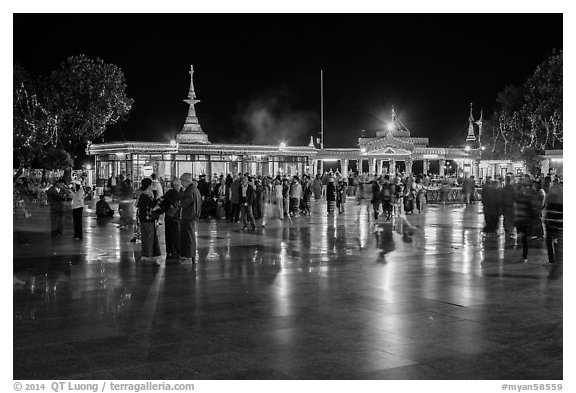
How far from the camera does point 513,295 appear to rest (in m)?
9.26

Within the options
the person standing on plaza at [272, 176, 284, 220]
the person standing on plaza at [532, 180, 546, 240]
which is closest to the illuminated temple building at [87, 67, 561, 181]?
the person standing on plaza at [272, 176, 284, 220]

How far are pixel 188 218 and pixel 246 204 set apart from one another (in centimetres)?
684

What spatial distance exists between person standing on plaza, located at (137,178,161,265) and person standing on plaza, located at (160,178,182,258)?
185 mm

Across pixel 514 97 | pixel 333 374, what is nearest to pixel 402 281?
pixel 333 374

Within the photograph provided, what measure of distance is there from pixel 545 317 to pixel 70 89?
143ft

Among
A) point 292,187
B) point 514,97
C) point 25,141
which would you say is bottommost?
A: point 292,187

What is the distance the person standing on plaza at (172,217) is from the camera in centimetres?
1269

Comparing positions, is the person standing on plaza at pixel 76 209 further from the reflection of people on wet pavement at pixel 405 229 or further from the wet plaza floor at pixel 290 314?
the reflection of people on wet pavement at pixel 405 229

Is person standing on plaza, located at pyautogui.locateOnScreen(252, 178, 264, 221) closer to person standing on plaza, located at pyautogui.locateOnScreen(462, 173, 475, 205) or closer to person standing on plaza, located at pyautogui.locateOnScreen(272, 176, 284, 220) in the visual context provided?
person standing on plaza, located at pyautogui.locateOnScreen(272, 176, 284, 220)

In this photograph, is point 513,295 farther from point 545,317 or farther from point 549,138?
point 549,138

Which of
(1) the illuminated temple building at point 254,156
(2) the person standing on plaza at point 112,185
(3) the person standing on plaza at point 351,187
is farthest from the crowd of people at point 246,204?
(3) the person standing on plaza at point 351,187

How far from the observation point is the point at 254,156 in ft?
143

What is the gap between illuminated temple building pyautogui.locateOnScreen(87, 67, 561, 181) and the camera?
38.5 metres

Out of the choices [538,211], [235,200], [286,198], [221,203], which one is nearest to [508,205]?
[538,211]
